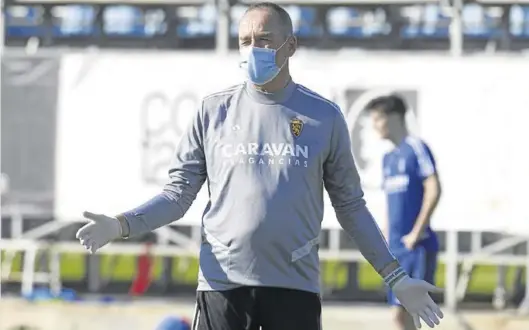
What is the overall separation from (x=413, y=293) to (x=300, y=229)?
1.38 ft

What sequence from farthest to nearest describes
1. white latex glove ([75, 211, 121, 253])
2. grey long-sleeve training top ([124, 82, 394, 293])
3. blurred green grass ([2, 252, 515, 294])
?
blurred green grass ([2, 252, 515, 294])
grey long-sleeve training top ([124, 82, 394, 293])
white latex glove ([75, 211, 121, 253])

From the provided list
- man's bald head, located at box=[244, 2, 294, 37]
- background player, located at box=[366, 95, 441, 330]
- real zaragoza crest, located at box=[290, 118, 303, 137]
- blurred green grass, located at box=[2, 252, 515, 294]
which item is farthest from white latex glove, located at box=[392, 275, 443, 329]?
blurred green grass, located at box=[2, 252, 515, 294]

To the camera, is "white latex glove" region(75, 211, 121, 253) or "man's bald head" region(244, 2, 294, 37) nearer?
"white latex glove" region(75, 211, 121, 253)

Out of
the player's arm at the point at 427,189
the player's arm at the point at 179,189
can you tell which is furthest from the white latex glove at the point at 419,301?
the player's arm at the point at 427,189

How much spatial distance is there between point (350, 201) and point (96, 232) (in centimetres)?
84

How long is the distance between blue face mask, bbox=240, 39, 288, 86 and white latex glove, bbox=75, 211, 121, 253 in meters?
0.64

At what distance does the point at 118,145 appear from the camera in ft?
33.5

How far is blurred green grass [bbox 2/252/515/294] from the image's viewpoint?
13367 millimetres

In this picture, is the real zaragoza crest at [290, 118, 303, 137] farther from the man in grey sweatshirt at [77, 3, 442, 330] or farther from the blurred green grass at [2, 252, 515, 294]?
the blurred green grass at [2, 252, 515, 294]

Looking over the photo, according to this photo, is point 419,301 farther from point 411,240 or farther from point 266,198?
point 411,240

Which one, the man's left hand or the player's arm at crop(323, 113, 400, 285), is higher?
the player's arm at crop(323, 113, 400, 285)

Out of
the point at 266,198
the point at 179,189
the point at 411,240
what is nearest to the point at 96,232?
the point at 179,189

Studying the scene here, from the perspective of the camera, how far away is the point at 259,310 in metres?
4.37

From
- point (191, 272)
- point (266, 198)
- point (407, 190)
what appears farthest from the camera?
point (191, 272)
